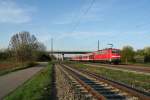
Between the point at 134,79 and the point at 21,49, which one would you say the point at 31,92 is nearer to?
the point at 134,79

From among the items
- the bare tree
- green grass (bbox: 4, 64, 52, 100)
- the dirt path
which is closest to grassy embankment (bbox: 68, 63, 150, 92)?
green grass (bbox: 4, 64, 52, 100)

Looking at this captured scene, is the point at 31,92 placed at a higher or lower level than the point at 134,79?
lower

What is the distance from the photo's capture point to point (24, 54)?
289ft

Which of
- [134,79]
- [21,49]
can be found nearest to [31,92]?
[134,79]

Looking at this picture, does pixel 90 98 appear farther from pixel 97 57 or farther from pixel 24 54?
pixel 24 54

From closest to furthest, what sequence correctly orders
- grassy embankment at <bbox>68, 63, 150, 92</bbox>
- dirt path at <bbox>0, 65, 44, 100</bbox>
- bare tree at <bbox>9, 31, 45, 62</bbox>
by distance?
1. grassy embankment at <bbox>68, 63, 150, 92</bbox>
2. dirt path at <bbox>0, 65, 44, 100</bbox>
3. bare tree at <bbox>9, 31, 45, 62</bbox>

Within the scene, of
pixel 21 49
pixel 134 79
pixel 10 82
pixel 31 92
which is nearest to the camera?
pixel 31 92

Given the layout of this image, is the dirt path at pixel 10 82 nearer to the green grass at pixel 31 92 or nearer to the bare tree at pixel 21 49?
the green grass at pixel 31 92

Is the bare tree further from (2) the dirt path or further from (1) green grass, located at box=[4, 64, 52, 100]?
(1) green grass, located at box=[4, 64, 52, 100]

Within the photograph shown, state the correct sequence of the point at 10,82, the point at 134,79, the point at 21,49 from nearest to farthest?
the point at 134,79
the point at 10,82
the point at 21,49

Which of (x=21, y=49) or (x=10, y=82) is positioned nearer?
(x=10, y=82)

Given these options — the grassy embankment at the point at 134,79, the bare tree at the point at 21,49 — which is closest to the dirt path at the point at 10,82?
the grassy embankment at the point at 134,79

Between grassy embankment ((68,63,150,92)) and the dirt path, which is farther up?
grassy embankment ((68,63,150,92))

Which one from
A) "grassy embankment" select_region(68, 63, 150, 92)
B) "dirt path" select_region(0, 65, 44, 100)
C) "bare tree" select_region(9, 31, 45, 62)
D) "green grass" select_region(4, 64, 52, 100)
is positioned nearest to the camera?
"green grass" select_region(4, 64, 52, 100)
